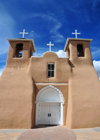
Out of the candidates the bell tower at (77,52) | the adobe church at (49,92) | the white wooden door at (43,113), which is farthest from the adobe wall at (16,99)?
the bell tower at (77,52)

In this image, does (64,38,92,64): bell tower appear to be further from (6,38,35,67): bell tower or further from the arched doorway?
(6,38,35,67): bell tower

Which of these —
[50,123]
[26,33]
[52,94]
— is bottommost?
[50,123]

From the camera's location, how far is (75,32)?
531 inches

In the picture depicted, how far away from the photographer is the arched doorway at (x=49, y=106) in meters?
10.7

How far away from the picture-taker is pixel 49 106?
36.2 feet

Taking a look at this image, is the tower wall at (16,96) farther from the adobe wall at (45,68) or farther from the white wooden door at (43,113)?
the white wooden door at (43,113)

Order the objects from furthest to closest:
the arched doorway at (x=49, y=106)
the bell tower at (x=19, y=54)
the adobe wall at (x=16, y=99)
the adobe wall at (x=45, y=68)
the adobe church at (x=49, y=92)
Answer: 1. the bell tower at (x=19, y=54)
2. the adobe wall at (x=45, y=68)
3. the arched doorway at (x=49, y=106)
4. the adobe church at (x=49, y=92)
5. the adobe wall at (x=16, y=99)

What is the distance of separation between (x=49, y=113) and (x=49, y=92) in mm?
2038

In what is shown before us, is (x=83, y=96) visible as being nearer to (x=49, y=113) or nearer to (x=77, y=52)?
(x=49, y=113)

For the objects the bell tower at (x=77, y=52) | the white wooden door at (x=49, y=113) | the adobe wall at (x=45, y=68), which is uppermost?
the bell tower at (x=77, y=52)

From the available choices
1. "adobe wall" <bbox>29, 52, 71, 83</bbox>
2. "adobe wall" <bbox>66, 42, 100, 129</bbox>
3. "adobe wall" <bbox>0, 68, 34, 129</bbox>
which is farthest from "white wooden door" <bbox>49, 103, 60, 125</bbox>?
"adobe wall" <bbox>29, 52, 71, 83</bbox>

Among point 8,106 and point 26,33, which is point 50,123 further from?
point 26,33

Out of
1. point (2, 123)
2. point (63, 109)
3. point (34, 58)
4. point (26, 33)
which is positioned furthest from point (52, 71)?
point (2, 123)

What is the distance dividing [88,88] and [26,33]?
9427 millimetres
